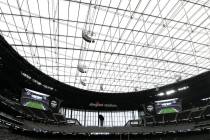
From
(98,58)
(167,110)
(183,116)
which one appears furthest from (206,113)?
(98,58)

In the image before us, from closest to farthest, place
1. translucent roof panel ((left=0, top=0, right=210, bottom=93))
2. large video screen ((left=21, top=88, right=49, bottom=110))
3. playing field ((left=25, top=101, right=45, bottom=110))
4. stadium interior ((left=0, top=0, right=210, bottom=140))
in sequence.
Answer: translucent roof panel ((left=0, top=0, right=210, bottom=93)), stadium interior ((left=0, top=0, right=210, bottom=140)), large video screen ((left=21, top=88, right=49, bottom=110)), playing field ((left=25, top=101, right=45, bottom=110))

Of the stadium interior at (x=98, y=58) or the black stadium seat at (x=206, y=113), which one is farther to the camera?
the black stadium seat at (x=206, y=113)

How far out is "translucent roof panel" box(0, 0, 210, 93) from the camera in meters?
31.0

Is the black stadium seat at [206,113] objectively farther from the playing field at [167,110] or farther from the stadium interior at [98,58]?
the playing field at [167,110]

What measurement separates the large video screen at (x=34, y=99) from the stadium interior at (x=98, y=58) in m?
0.18

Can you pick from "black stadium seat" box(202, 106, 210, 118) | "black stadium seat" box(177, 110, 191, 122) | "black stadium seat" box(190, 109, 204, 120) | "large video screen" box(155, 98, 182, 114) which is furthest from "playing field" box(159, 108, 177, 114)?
"black stadium seat" box(202, 106, 210, 118)

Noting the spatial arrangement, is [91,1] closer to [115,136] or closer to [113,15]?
[113,15]

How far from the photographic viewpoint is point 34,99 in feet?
139

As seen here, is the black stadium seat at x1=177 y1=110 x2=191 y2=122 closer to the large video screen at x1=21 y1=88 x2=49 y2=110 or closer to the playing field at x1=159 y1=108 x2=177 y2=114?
the playing field at x1=159 y1=108 x2=177 y2=114

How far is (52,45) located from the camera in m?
38.1

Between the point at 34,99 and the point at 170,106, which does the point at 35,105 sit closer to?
the point at 34,99

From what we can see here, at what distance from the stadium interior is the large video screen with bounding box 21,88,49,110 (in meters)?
0.18

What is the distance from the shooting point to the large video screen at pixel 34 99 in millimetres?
40759

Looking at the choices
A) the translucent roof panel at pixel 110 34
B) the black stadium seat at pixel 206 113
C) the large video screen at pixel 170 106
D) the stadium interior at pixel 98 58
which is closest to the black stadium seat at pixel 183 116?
the stadium interior at pixel 98 58
